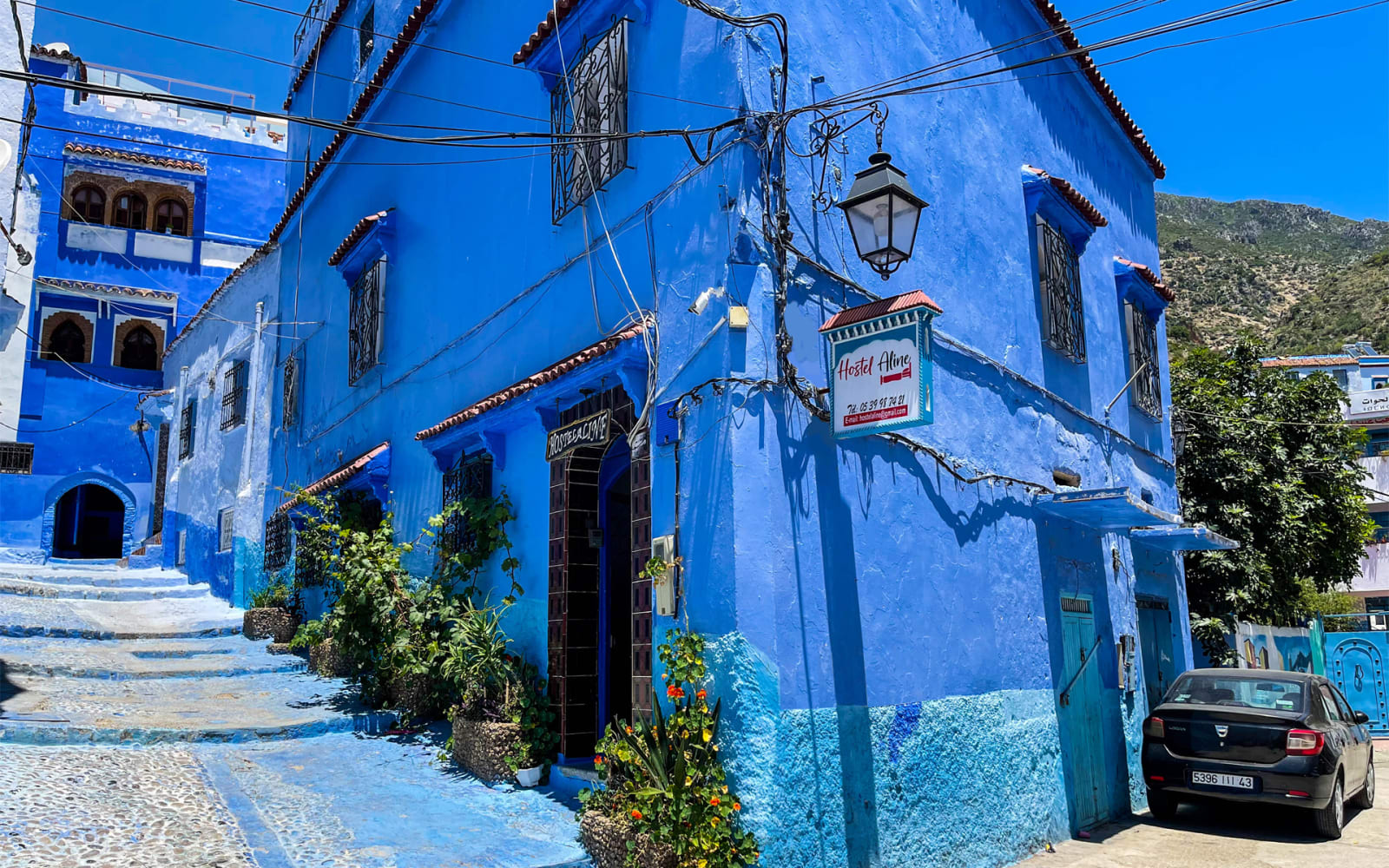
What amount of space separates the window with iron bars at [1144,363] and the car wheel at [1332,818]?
5.10 metres

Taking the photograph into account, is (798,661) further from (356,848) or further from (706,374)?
(356,848)

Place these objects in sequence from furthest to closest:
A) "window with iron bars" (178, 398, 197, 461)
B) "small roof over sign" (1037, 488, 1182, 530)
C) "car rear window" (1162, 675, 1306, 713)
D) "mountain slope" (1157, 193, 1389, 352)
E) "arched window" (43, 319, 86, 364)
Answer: "mountain slope" (1157, 193, 1389, 352)
"arched window" (43, 319, 86, 364)
"window with iron bars" (178, 398, 197, 461)
"car rear window" (1162, 675, 1306, 713)
"small roof over sign" (1037, 488, 1182, 530)

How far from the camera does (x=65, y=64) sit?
2494cm

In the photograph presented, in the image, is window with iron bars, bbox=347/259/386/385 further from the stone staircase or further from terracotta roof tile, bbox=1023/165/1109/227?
terracotta roof tile, bbox=1023/165/1109/227

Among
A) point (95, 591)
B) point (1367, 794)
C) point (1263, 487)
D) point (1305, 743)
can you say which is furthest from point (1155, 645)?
point (95, 591)

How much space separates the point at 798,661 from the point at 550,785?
2.83 metres

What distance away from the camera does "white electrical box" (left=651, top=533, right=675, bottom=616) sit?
6.63 metres

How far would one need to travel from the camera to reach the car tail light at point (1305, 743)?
346 inches

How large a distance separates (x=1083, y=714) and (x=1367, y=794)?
366cm

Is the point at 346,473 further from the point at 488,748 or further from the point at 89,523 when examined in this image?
the point at 89,523

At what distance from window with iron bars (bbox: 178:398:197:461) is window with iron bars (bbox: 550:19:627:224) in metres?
16.1

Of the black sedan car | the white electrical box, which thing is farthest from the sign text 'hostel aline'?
the black sedan car

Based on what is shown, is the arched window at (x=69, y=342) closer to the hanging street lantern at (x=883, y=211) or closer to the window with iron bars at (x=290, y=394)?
the window with iron bars at (x=290, y=394)

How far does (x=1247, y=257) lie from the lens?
2511 inches
